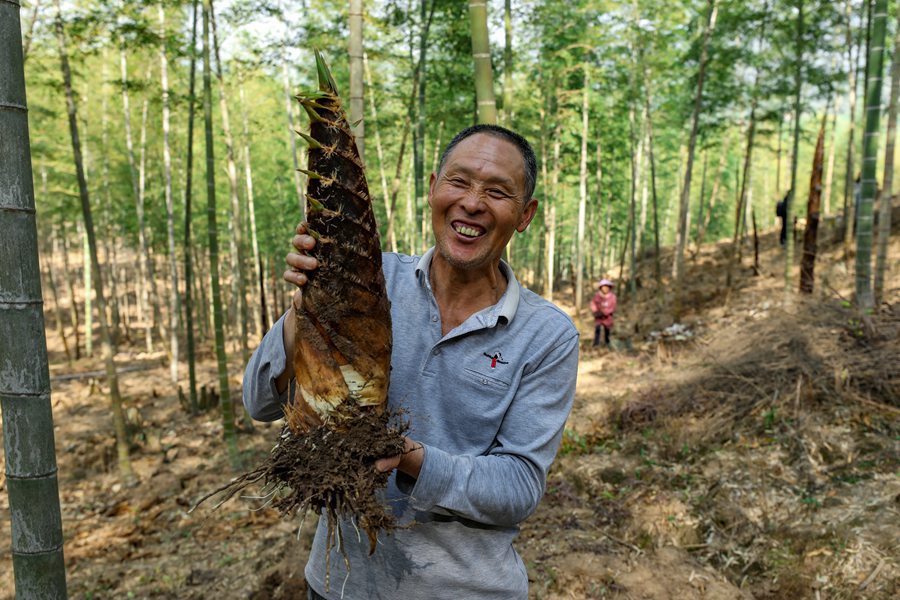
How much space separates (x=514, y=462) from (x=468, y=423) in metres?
0.17

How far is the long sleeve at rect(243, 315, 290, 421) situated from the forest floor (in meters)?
2.39

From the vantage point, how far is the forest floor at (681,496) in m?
3.73

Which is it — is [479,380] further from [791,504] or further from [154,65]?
[154,65]

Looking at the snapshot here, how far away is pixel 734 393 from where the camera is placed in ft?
19.3

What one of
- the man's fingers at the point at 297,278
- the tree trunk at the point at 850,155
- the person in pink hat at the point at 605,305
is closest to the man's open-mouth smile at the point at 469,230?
the man's fingers at the point at 297,278

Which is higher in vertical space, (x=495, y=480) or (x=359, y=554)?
(x=495, y=480)

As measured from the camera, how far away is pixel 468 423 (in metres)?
1.48

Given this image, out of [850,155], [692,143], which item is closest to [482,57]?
[692,143]

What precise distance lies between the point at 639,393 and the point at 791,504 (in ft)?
8.77

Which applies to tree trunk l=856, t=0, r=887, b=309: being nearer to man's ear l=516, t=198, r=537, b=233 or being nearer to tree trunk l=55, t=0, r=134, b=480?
man's ear l=516, t=198, r=537, b=233

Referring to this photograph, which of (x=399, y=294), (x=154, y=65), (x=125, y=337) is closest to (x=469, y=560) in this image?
(x=399, y=294)

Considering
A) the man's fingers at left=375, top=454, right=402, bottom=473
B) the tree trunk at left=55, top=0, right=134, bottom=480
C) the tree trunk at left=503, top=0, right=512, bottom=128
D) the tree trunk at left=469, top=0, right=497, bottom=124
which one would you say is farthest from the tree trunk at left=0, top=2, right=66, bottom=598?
the tree trunk at left=503, top=0, right=512, bottom=128

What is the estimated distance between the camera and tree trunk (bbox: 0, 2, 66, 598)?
1.39m

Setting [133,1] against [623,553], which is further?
[133,1]
